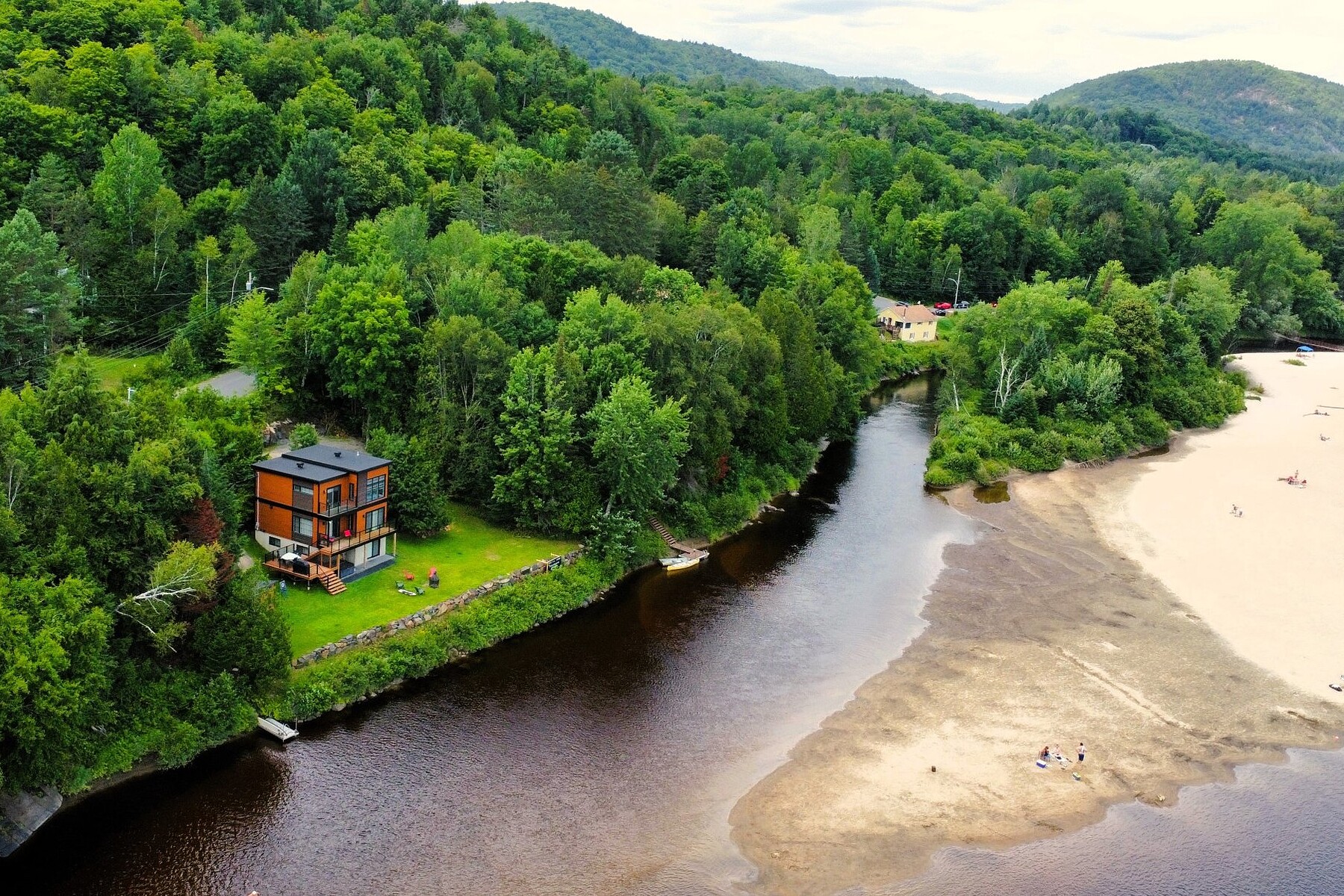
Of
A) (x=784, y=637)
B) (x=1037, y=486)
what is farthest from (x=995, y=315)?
(x=784, y=637)

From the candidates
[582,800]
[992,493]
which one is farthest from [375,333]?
[992,493]

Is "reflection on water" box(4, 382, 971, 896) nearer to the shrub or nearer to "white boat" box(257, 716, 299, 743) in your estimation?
"white boat" box(257, 716, 299, 743)

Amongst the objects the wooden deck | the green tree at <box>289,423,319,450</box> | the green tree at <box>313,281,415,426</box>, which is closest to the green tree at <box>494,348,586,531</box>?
the green tree at <box>313,281,415,426</box>

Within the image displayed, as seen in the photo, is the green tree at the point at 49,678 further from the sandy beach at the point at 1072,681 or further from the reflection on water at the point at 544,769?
the sandy beach at the point at 1072,681

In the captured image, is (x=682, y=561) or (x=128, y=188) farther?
(x=128, y=188)

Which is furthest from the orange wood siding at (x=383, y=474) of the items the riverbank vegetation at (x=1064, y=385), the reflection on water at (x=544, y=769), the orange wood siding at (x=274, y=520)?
the riverbank vegetation at (x=1064, y=385)

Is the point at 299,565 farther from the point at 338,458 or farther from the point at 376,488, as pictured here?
the point at 338,458
